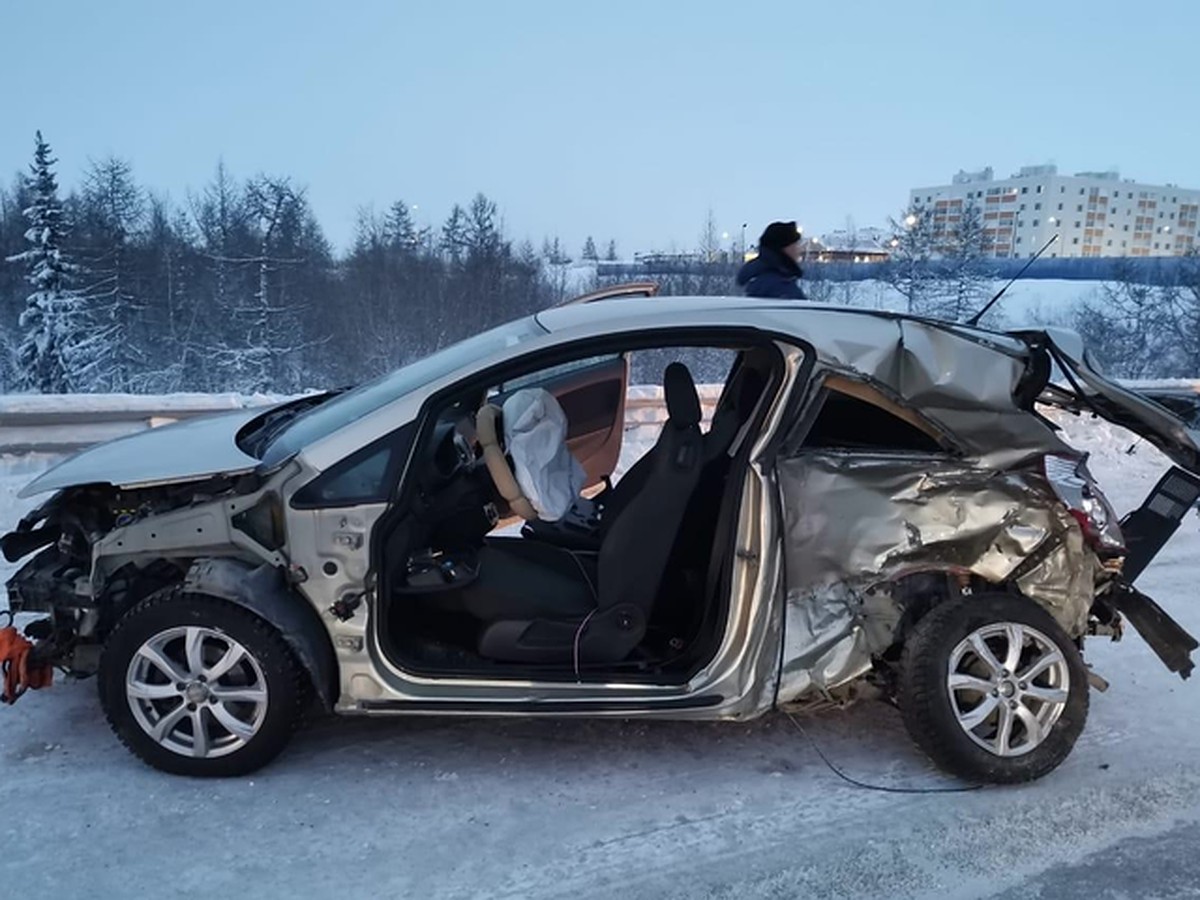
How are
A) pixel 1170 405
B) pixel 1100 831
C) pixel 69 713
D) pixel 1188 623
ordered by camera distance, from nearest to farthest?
pixel 1100 831, pixel 69 713, pixel 1170 405, pixel 1188 623

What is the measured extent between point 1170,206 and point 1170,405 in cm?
9638

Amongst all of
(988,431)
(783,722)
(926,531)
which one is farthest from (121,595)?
(988,431)

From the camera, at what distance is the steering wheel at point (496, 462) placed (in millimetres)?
3775

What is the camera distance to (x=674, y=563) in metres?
3.61

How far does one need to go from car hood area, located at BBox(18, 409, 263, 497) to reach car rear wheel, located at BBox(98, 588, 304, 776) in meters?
0.41

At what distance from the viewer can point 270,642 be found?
10.5 feet

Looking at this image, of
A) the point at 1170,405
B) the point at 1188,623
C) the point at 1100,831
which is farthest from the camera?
the point at 1188,623

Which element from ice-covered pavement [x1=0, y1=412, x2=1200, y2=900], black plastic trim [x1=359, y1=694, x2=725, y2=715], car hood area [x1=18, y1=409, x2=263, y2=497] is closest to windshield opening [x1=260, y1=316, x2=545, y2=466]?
car hood area [x1=18, y1=409, x2=263, y2=497]

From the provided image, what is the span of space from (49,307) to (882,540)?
132 ft

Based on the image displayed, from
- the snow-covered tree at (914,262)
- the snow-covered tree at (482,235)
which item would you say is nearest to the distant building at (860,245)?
the snow-covered tree at (914,262)

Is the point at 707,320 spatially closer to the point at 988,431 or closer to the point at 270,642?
the point at 988,431

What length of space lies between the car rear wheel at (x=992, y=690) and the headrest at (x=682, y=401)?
3.64 feet

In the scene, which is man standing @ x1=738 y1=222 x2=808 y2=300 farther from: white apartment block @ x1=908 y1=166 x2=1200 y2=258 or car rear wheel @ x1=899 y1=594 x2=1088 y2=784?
white apartment block @ x1=908 y1=166 x2=1200 y2=258

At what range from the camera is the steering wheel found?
12.4ft
